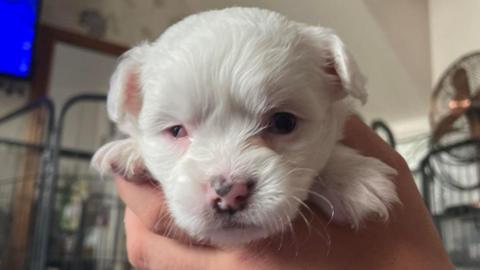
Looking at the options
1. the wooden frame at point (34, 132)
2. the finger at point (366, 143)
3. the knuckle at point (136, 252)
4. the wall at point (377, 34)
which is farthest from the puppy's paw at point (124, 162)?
the wall at point (377, 34)

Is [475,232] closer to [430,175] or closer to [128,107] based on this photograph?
[430,175]

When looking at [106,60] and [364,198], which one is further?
[106,60]

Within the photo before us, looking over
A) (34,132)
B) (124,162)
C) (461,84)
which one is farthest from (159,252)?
(34,132)

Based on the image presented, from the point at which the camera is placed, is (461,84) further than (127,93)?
Yes

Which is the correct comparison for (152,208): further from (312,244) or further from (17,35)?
(17,35)

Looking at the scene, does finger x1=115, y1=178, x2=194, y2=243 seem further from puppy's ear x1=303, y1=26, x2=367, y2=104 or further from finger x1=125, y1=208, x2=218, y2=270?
puppy's ear x1=303, y1=26, x2=367, y2=104

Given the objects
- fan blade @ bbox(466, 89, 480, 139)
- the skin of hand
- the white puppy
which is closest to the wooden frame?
the skin of hand

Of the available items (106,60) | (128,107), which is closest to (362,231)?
(128,107)
